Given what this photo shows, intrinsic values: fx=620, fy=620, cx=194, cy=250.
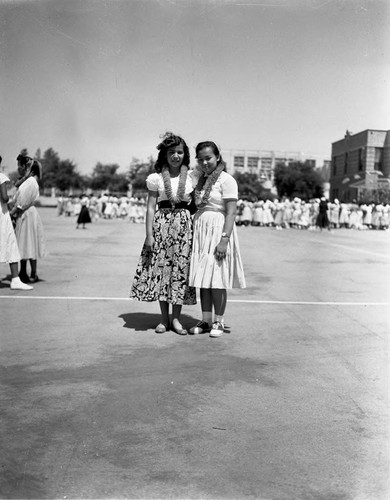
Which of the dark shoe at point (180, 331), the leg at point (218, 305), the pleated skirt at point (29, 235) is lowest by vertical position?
the dark shoe at point (180, 331)

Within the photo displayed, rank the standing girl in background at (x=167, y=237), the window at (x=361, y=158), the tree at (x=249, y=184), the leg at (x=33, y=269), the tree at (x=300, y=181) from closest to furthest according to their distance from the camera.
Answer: the standing girl in background at (x=167, y=237), the leg at (x=33, y=269), the window at (x=361, y=158), the tree at (x=300, y=181), the tree at (x=249, y=184)

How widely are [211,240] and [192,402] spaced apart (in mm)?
2016

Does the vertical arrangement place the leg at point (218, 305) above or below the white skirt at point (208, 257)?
below

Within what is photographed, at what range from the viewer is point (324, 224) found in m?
31.4

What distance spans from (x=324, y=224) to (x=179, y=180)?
26.7 meters

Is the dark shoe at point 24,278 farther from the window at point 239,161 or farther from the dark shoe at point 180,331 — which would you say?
the window at point 239,161

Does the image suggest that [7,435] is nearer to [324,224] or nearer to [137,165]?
[324,224]

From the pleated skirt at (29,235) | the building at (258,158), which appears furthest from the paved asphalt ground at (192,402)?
the building at (258,158)

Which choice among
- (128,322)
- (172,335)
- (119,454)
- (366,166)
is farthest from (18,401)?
(366,166)

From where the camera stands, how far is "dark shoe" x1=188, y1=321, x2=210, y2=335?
18.6 ft

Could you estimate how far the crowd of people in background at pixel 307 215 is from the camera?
3578 centimetres

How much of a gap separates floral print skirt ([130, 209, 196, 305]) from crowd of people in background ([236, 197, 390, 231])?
29.8 meters

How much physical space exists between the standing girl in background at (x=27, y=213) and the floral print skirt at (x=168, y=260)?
3.39 m

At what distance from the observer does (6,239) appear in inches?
309
